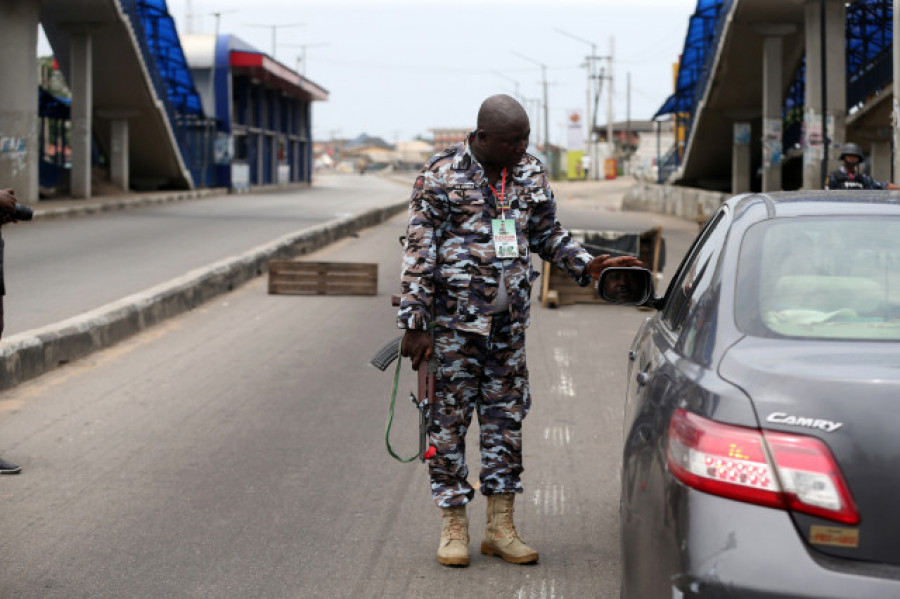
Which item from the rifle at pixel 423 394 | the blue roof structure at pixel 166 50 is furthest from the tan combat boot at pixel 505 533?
the blue roof structure at pixel 166 50

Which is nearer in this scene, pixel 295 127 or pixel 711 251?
pixel 711 251

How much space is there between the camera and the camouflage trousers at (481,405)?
4855 mm

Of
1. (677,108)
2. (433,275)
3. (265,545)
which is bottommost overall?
(265,545)

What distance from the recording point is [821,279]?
136 inches

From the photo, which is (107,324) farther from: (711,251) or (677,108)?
(677,108)

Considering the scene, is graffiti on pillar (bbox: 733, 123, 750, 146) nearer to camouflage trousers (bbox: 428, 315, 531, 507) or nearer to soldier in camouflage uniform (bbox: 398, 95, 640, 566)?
soldier in camouflage uniform (bbox: 398, 95, 640, 566)

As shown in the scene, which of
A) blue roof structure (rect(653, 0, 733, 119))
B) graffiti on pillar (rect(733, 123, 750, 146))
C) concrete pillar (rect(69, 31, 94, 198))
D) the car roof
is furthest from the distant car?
graffiti on pillar (rect(733, 123, 750, 146))

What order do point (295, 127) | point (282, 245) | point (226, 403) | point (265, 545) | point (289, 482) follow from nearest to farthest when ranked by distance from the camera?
point (265, 545)
point (289, 482)
point (226, 403)
point (282, 245)
point (295, 127)

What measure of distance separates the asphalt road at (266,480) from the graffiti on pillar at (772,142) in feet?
73.8

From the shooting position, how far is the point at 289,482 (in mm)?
6305

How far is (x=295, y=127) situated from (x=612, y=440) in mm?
70630

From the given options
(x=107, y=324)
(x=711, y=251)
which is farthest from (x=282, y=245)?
(x=711, y=251)

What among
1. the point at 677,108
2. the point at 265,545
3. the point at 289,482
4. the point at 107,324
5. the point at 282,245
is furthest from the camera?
the point at 677,108

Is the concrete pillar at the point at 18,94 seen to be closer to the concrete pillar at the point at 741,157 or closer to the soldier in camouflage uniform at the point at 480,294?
the concrete pillar at the point at 741,157
